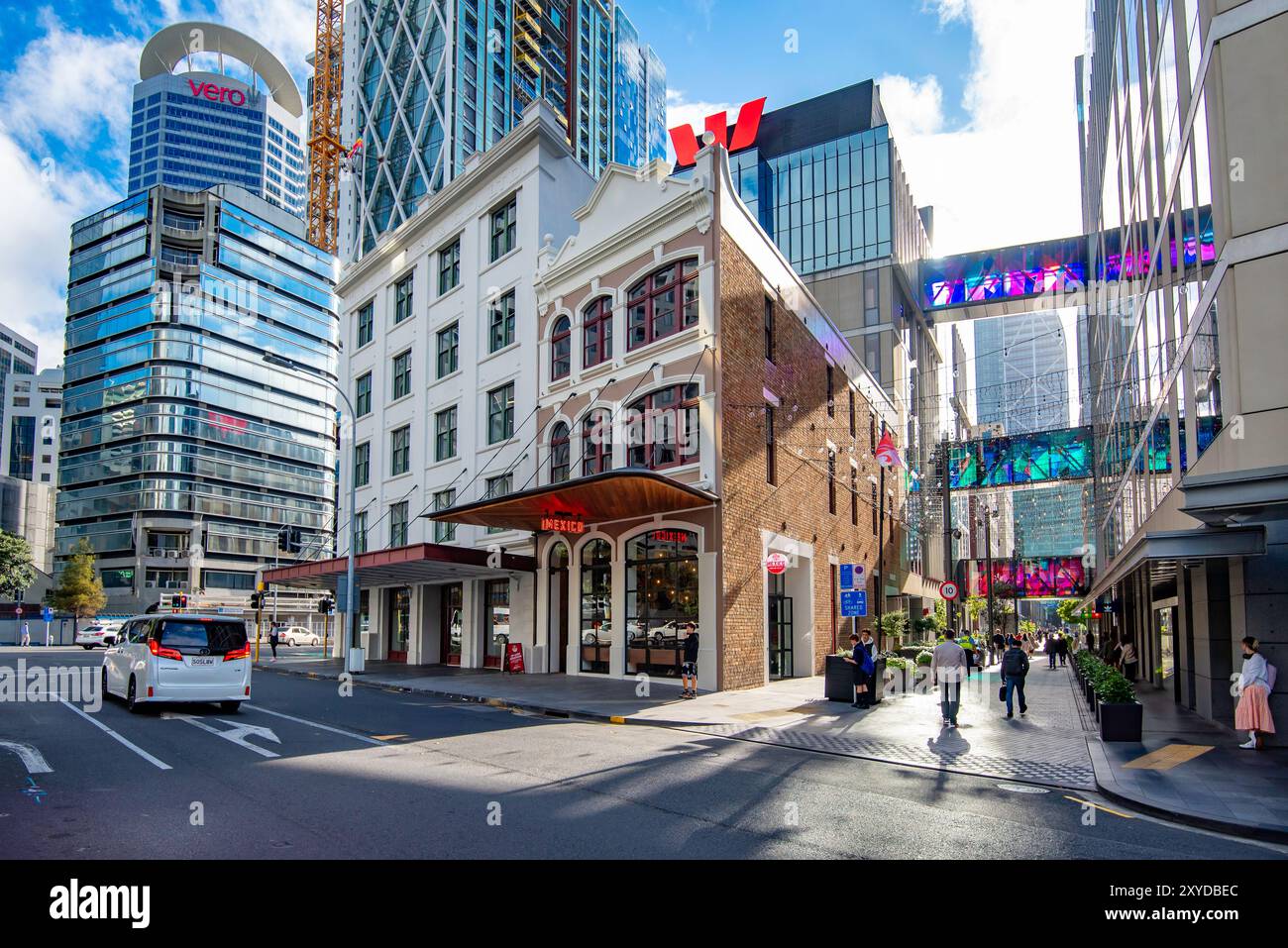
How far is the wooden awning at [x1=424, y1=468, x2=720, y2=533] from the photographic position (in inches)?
775

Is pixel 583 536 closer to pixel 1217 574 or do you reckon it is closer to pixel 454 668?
pixel 454 668

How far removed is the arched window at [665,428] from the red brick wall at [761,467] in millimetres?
993

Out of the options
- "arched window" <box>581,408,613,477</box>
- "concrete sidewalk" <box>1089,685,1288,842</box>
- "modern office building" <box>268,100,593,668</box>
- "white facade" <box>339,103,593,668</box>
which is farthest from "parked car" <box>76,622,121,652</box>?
"concrete sidewalk" <box>1089,685,1288,842</box>

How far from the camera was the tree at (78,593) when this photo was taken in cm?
6681

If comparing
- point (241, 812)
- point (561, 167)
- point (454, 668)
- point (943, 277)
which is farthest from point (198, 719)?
point (943, 277)

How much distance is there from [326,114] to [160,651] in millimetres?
98320

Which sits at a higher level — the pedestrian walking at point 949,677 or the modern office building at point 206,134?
the modern office building at point 206,134

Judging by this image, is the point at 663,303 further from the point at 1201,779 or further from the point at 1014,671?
the point at 1201,779

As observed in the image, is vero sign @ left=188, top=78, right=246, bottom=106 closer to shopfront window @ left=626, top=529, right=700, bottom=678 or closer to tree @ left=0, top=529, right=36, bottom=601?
tree @ left=0, top=529, right=36, bottom=601

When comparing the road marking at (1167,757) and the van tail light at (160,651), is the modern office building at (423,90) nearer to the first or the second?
the van tail light at (160,651)

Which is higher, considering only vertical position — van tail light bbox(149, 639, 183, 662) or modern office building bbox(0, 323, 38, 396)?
modern office building bbox(0, 323, 38, 396)

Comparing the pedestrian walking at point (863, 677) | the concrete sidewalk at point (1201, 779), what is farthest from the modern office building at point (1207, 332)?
the pedestrian walking at point (863, 677)

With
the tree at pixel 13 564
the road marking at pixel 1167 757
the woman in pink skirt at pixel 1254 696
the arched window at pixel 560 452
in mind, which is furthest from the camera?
the tree at pixel 13 564

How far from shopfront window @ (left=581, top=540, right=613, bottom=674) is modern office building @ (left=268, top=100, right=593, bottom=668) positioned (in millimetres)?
2759
